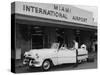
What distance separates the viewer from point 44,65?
9.32m

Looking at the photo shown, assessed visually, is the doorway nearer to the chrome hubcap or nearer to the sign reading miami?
the chrome hubcap

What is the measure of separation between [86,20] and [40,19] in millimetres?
2321

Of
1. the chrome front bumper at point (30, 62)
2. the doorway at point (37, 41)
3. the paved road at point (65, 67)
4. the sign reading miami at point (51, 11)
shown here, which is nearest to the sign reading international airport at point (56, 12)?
the sign reading miami at point (51, 11)

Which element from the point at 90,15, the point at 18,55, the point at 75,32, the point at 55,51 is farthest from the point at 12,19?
the point at 90,15

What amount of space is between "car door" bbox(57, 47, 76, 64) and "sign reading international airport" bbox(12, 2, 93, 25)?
1.25 metres

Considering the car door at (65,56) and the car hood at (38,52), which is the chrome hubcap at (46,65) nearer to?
the car hood at (38,52)

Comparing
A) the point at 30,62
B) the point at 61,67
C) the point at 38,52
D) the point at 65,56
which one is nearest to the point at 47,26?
the point at 38,52

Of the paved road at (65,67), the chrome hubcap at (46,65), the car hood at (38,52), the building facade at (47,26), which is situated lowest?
the paved road at (65,67)

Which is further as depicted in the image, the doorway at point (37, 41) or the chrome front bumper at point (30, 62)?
the doorway at point (37, 41)

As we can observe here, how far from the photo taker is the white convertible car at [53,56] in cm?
915

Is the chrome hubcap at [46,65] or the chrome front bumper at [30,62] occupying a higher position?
the chrome front bumper at [30,62]

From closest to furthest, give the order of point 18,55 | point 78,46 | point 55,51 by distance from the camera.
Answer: point 18,55 → point 55,51 → point 78,46

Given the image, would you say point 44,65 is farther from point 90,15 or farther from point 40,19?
point 90,15

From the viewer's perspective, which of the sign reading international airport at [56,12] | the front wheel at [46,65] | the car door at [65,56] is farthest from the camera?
the car door at [65,56]
